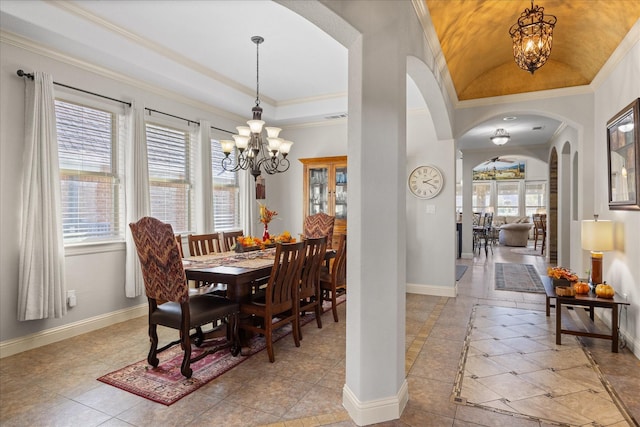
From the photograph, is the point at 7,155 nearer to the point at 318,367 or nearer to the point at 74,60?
the point at 74,60

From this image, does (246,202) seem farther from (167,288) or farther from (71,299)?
(167,288)

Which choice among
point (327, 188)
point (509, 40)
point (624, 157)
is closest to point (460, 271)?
point (327, 188)

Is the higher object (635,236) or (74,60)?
(74,60)

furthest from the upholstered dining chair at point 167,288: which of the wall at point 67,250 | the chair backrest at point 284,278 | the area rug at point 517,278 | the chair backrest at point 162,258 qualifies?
the area rug at point 517,278

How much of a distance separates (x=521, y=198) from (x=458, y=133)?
11028 millimetres

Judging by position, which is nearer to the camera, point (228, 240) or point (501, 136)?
point (228, 240)

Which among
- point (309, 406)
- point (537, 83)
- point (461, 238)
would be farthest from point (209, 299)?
point (461, 238)

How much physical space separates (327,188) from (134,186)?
281cm

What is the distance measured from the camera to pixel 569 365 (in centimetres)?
284

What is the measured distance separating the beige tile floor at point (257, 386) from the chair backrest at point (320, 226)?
4.17ft

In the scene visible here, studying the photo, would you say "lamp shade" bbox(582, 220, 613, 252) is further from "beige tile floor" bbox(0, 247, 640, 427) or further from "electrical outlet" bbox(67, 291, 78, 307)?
"electrical outlet" bbox(67, 291, 78, 307)

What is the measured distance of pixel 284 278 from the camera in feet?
10.2

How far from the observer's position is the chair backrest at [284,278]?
2941mm

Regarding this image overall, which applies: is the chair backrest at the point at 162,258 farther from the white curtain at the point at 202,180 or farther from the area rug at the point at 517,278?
the area rug at the point at 517,278
